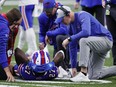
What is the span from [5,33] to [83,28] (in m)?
1.11

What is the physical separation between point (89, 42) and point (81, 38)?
0.47ft

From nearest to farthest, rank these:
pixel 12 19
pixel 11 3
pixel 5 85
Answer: pixel 5 85, pixel 12 19, pixel 11 3

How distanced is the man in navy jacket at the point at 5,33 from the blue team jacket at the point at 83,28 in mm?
840

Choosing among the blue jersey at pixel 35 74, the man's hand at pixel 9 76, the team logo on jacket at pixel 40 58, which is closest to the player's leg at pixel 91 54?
the blue jersey at pixel 35 74

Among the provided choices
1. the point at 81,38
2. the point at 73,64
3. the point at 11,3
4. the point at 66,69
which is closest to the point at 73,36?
the point at 81,38

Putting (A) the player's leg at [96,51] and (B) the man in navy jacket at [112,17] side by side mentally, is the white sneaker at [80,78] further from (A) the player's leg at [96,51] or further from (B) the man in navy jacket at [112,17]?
(B) the man in navy jacket at [112,17]

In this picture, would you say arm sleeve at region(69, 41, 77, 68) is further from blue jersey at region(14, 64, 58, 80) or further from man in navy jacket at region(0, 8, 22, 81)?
man in navy jacket at region(0, 8, 22, 81)

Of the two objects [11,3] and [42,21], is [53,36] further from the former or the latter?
[11,3]

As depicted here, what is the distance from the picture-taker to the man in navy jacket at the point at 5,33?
8562mm

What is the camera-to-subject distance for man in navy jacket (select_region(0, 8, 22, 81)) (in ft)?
28.1

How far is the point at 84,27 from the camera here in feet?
28.0

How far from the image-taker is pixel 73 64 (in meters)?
9.26

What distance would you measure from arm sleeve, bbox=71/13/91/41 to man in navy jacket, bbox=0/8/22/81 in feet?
2.93

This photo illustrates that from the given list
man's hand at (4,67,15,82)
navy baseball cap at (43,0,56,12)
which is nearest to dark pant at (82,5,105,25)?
navy baseball cap at (43,0,56,12)
